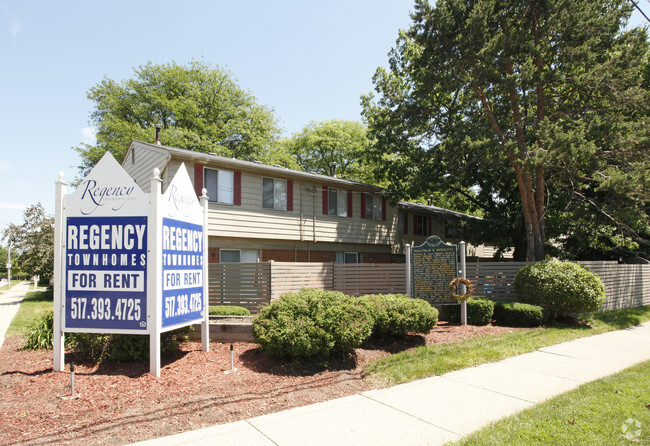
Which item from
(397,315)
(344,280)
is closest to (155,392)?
(397,315)

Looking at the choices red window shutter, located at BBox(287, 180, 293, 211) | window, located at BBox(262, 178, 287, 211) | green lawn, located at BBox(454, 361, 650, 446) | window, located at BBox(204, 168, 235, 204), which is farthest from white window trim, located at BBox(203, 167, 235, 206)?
green lawn, located at BBox(454, 361, 650, 446)

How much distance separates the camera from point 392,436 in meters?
4.50

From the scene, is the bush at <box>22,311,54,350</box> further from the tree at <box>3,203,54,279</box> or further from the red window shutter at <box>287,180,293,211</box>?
the tree at <box>3,203,54,279</box>

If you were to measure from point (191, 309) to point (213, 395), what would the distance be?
88.9 inches

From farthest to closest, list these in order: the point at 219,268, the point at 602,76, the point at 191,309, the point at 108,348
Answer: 1. the point at 602,76
2. the point at 219,268
3. the point at 191,309
4. the point at 108,348

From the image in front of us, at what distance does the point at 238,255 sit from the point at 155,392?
1212 centimetres

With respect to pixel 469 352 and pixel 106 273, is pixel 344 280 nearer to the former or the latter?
pixel 469 352

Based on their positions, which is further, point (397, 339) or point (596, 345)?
point (596, 345)

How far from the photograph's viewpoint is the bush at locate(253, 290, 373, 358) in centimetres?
679

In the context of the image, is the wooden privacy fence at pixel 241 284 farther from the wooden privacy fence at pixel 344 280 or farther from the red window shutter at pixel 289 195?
the red window shutter at pixel 289 195

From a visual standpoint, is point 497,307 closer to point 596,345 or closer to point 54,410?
point 596,345

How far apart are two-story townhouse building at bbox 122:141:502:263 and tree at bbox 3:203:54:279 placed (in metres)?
7.97

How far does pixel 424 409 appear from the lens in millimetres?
5348

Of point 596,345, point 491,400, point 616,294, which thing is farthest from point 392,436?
point 616,294
